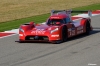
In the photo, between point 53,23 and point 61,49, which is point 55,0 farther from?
point 61,49

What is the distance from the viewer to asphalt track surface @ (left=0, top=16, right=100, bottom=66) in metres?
11.8

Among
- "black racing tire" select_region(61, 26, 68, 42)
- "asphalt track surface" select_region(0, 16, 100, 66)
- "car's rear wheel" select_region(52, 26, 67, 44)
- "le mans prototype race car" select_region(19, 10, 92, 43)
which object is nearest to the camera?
"asphalt track surface" select_region(0, 16, 100, 66)

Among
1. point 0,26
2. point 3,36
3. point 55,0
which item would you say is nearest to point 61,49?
point 3,36

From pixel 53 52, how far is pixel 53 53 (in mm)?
174

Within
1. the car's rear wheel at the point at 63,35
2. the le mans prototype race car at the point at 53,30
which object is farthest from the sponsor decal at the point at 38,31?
the car's rear wheel at the point at 63,35

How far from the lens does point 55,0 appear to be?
4172 cm

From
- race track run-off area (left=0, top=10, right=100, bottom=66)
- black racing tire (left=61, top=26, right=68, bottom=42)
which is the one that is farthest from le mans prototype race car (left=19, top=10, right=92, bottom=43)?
race track run-off area (left=0, top=10, right=100, bottom=66)

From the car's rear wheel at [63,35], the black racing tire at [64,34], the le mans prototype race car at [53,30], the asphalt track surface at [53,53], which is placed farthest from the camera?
the black racing tire at [64,34]

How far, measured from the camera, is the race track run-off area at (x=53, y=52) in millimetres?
11808

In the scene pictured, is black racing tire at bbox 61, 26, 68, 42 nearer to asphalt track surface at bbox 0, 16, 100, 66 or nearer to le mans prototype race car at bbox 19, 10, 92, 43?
le mans prototype race car at bbox 19, 10, 92, 43

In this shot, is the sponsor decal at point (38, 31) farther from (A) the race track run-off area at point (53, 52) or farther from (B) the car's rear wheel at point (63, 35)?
(B) the car's rear wheel at point (63, 35)

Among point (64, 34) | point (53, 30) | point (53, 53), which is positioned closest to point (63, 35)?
Answer: point (64, 34)

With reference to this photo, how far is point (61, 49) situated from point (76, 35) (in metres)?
3.05

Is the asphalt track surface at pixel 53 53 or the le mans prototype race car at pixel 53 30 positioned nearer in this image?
the asphalt track surface at pixel 53 53
